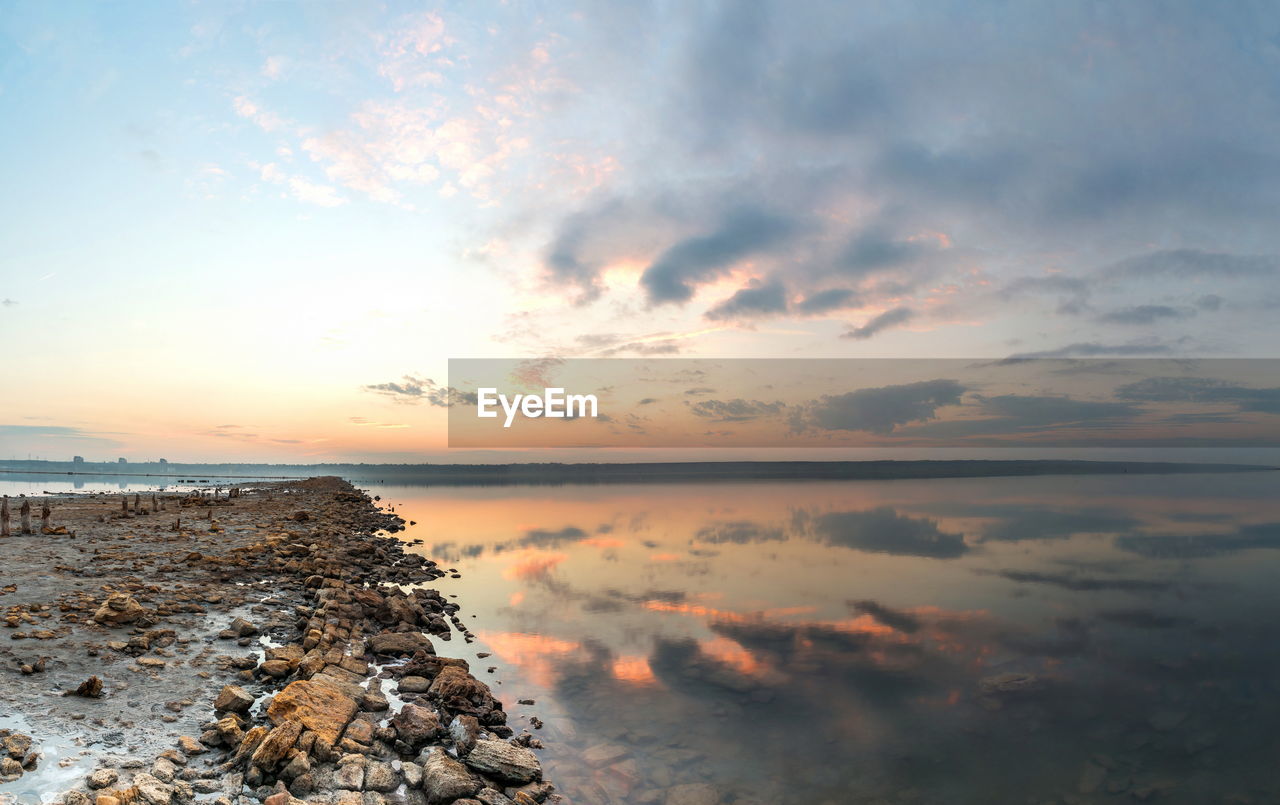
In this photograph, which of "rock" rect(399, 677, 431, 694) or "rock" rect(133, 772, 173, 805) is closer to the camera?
"rock" rect(133, 772, 173, 805)

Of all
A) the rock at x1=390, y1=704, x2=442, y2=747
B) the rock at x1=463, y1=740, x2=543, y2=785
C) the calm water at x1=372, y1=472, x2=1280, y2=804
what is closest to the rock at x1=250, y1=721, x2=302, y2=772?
the rock at x1=390, y1=704, x2=442, y2=747

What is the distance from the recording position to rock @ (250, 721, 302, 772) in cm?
878

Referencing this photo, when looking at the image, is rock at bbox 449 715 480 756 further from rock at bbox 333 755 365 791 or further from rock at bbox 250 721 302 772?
rock at bbox 250 721 302 772

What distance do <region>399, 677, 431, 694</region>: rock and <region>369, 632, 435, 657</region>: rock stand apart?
8.01ft

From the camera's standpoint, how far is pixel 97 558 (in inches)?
877

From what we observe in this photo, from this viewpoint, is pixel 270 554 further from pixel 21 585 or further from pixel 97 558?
pixel 21 585

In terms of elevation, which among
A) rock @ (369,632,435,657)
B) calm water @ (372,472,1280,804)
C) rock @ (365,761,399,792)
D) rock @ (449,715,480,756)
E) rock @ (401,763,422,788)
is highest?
rock @ (365,761,399,792)

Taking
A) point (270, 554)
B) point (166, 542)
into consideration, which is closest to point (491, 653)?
point (270, 554)

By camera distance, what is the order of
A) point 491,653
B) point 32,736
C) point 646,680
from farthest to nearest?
1. point 491,653
2. point 646,680
3. point 32,736

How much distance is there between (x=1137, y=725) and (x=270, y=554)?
3202 cm

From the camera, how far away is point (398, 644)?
1653 cm

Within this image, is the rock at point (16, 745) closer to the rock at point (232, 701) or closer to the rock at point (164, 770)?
the rock at point (164, 770)

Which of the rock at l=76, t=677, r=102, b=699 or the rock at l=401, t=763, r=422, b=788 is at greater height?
the rock at l=76, t=677, r=102, b=699

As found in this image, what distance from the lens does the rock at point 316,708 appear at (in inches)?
388
